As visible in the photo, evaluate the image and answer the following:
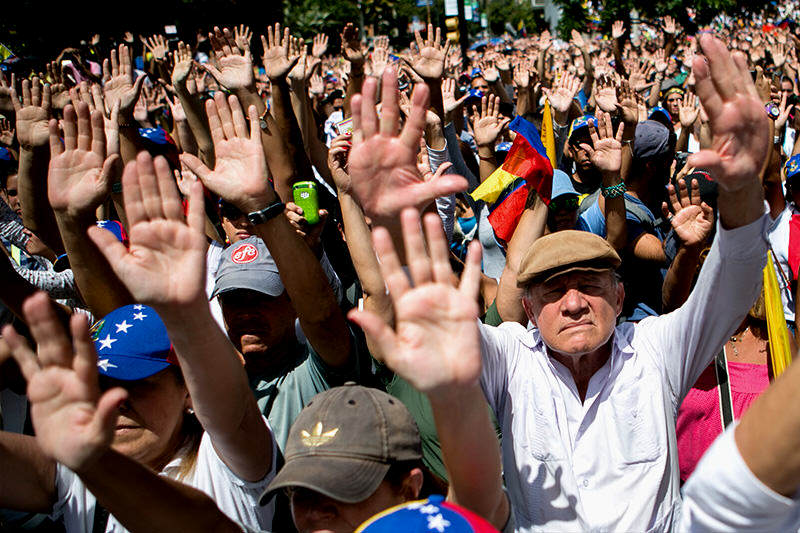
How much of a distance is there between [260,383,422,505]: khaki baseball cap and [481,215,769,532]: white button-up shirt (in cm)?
45

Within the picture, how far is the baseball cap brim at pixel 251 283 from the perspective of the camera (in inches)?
101

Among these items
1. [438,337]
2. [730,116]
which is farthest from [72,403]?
[730,116]

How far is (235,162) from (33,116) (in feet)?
5.83

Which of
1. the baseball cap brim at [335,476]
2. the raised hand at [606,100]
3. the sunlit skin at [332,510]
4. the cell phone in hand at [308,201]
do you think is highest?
the raised hand at [606,100]

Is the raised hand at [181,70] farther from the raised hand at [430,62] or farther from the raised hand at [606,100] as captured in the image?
the raised hand at [606,100]

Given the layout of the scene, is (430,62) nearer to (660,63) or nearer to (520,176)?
(520,176)

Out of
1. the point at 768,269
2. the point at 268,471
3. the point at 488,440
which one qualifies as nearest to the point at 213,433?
the point at 268,471

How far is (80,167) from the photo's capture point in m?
2.36

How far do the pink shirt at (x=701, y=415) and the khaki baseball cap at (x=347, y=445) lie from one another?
1594 millimetres

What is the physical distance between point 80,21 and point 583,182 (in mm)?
21401

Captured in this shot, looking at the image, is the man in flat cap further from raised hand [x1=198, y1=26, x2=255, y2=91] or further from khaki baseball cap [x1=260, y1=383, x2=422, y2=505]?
raised hand [x1=198, y1=26, x2=255, y2=91]

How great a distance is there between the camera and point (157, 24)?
24375 mm

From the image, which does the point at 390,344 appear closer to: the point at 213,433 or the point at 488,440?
the point at 488,440

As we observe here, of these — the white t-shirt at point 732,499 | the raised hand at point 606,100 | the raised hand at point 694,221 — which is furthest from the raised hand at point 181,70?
the white t-shirt at point 732,499
